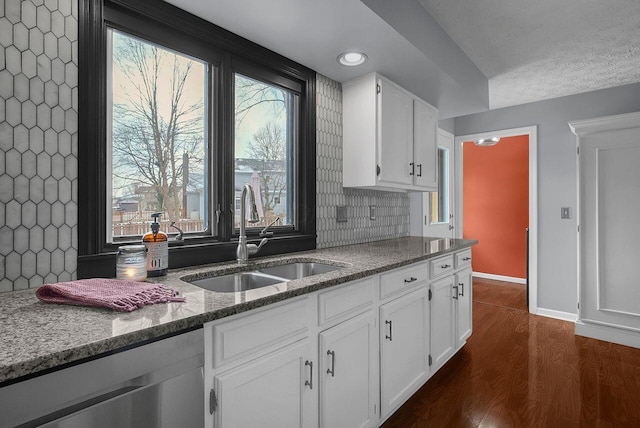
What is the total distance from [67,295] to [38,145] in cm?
58

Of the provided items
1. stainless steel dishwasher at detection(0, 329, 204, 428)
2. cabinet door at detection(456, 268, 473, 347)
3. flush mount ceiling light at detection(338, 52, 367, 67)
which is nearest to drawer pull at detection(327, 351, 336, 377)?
stainless steel dishwasher at detection(0, 329, 204, 428)

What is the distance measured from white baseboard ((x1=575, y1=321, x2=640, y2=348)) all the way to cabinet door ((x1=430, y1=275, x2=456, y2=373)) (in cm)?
158

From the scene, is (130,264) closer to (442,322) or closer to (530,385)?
(442,322)

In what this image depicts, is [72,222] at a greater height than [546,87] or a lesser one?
lesser

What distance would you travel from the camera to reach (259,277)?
1718 mm

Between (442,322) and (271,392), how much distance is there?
1562 mm

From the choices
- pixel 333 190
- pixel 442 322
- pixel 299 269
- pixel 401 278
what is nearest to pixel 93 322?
pixel 299 269

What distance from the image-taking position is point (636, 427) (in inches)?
72.5

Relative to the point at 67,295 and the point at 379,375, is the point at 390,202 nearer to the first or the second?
the point at 379,375

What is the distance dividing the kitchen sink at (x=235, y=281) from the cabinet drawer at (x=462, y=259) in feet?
4.96

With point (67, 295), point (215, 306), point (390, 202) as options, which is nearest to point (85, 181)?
point (67, 295)

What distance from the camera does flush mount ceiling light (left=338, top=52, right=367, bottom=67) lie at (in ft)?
6.70

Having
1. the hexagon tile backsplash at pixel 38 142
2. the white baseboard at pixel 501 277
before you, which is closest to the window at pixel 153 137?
the hexagon tile backsplash at pixel 38 142

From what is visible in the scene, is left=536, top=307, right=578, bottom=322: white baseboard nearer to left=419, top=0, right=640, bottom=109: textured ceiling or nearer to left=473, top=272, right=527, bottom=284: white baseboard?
left=473, top=272, right=527, bottom=284: white baseboard
